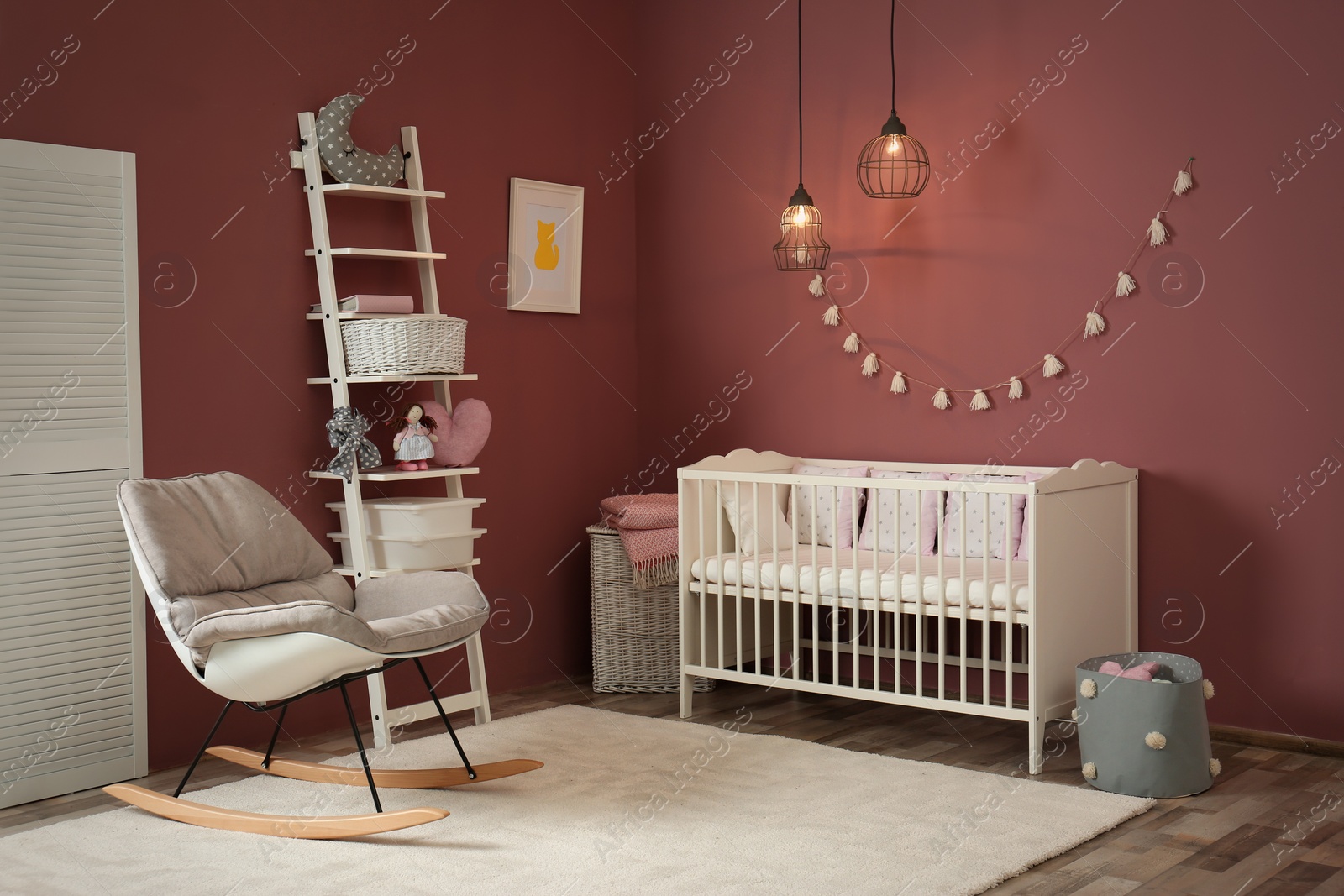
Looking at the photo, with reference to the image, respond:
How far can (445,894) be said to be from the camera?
2219mm

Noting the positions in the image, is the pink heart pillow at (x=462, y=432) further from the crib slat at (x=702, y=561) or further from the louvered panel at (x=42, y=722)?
the louvered panel at (x=42, y=722)

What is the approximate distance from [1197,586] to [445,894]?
215 centimetres

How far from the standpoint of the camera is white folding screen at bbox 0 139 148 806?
111 inches

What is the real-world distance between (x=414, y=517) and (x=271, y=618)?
84 centimetres

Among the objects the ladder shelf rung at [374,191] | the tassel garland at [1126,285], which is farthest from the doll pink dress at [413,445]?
the tassel garland at [1126,285]

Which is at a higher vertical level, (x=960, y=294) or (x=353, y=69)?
(x=353, y=69)

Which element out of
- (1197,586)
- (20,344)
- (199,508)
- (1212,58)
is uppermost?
(1212,58)

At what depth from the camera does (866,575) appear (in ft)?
10.7

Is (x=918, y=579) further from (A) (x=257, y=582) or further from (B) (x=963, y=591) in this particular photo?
(A) (x=257, y=582)

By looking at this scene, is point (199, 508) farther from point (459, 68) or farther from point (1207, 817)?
point (1207, 817)

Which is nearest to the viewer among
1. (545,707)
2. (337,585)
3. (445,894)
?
(445,894)

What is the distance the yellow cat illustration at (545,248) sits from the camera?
4.09 metres

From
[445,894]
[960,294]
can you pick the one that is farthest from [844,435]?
[445,894]

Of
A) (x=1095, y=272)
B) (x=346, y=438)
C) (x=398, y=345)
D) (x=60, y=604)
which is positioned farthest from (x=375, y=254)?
(x=1095, y=272)
